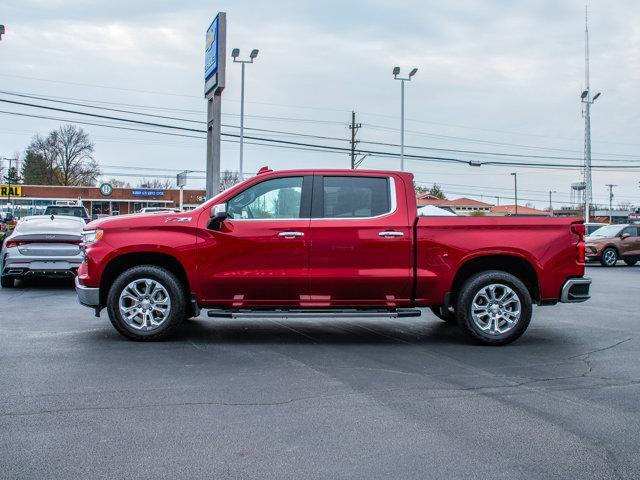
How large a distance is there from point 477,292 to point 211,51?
41.2ft

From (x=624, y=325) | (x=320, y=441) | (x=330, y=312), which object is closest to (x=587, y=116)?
(x=624, y=325)

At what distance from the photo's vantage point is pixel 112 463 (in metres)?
3.77

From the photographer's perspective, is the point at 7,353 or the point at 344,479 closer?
the point at 344,479

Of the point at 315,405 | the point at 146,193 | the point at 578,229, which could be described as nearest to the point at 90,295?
the point at 315,405

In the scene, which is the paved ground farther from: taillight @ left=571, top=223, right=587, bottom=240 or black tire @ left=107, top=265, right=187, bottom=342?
taillight @ left=571, top=223, right=587, bottom=240

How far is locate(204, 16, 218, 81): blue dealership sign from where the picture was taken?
17.0 meters

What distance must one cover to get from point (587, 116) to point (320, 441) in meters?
47.3

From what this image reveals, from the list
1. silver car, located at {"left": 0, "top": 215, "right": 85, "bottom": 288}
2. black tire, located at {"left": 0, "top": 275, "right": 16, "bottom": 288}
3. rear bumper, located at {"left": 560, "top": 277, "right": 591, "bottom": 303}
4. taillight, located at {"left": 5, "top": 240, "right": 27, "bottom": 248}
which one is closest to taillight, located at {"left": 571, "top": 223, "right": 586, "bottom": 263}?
rear bumper, located at {"left": 560, "top": 277, "right": 591, "bottom": 303}

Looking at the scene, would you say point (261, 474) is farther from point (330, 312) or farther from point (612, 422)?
point (330, 312)

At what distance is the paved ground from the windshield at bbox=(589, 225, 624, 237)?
1874 centimetres

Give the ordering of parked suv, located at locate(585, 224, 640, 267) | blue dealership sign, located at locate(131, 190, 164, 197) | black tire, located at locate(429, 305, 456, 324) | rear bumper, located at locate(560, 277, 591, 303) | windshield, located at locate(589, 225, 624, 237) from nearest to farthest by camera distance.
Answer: rear bumper, located at locate(560, 277, 591, 303)
black tire, located at locate(429, 305, 456, 324)
parked suv, located at locate(585, 224, 640, 267)
windshield, located at locate(589, 225, 624, 237)
blue dealership sign, located at locate(131, 190, 164, 197)

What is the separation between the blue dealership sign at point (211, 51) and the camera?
17.0 meters

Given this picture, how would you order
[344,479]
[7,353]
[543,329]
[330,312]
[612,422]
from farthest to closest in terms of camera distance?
[543,329]
[330,312]
[7,353]
[612,422]
[344,479]

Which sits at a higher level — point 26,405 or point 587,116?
point 587,116
